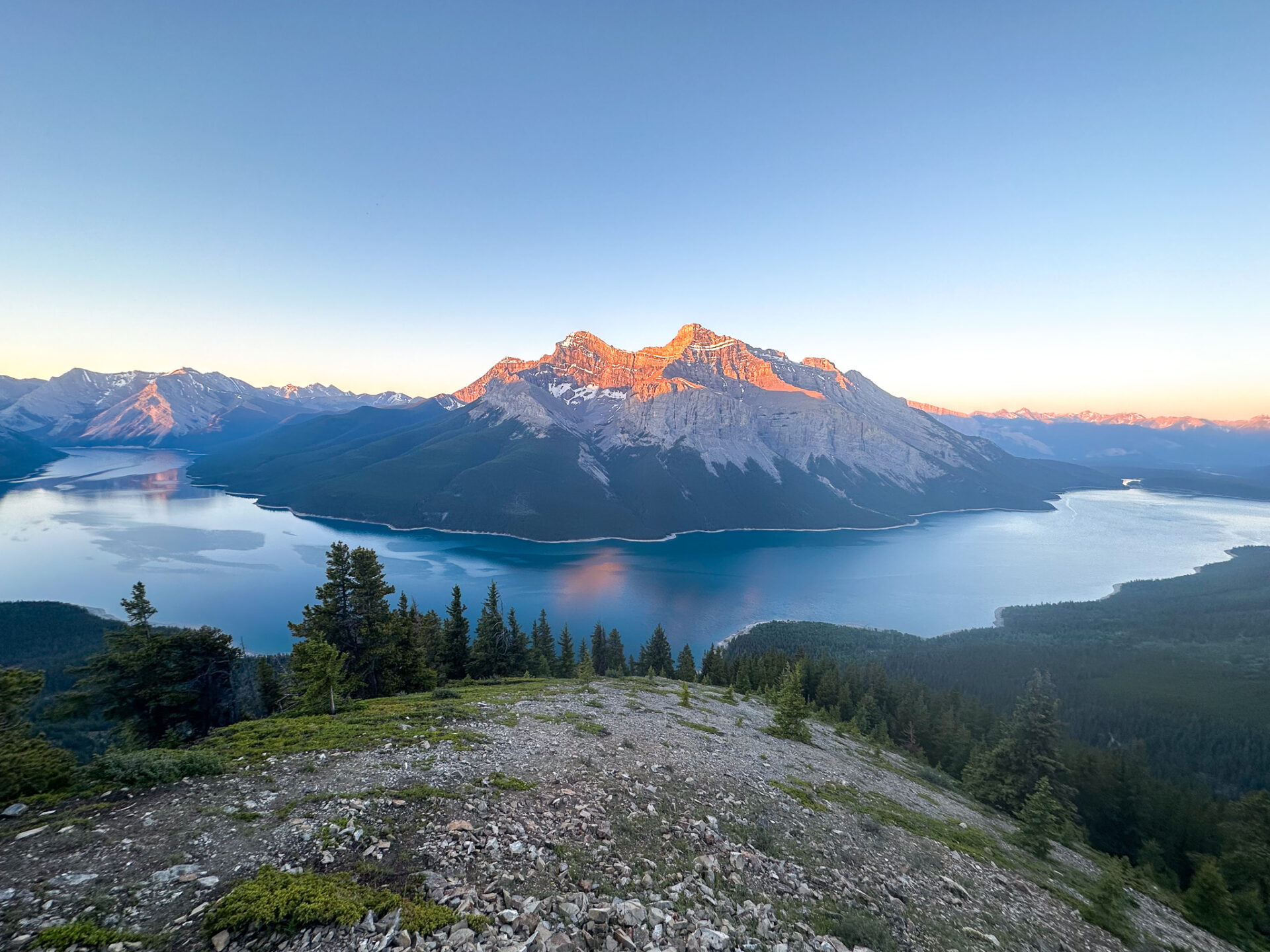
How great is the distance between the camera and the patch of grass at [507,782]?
13.9 m

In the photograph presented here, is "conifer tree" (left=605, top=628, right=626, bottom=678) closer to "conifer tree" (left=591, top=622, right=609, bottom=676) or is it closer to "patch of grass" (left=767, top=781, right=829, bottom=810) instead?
"conifer tree" (left=591, top=622, right=609, bottom=676)

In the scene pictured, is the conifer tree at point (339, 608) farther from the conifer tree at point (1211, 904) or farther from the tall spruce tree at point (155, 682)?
the conifer tree at point (1211, 904)

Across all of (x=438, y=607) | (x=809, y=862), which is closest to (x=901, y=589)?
(x=438, y=607)

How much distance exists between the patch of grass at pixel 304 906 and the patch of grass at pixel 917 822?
681 inches

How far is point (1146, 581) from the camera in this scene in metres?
176

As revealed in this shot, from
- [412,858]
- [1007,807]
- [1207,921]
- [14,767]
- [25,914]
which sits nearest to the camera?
[25,914]

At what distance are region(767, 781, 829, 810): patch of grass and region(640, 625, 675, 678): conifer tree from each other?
58329 mm

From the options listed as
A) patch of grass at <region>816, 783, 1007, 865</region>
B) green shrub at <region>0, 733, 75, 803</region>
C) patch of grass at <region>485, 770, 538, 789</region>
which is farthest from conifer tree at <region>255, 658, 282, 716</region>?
patch of grass at <region>816, 783, 1007, 865</region>

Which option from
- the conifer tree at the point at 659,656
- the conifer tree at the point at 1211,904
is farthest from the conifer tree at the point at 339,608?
the conifer tree at the point at 659,656

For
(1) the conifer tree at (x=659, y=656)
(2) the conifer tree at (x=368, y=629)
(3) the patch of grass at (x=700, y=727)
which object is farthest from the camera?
(1) the conifer tree at (x=659, y=656)

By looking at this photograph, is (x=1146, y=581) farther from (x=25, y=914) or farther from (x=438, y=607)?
(x=25, y=914)

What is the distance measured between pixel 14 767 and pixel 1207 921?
41.7 metres

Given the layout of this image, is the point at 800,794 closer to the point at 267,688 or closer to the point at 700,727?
the point at 700,727

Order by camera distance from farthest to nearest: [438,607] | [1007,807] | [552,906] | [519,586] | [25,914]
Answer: [519,586]
[438,607]
[1007,807]
[552,906]
[25,914]
